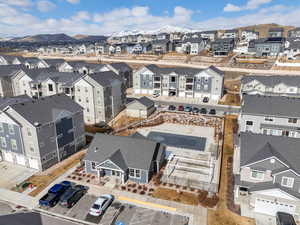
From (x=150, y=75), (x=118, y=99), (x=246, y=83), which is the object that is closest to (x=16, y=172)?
(x=118, y=99)

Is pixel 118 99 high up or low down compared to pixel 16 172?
up

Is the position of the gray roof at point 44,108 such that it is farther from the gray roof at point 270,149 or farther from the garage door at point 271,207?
the garage door at point 271,207

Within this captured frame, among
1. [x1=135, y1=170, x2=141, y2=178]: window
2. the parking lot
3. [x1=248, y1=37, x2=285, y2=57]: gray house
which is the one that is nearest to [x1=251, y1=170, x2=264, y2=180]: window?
the parking lot

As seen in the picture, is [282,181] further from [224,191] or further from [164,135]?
[164,135]

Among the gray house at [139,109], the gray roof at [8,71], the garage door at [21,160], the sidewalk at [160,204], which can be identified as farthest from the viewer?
the gray roof at [8,71]

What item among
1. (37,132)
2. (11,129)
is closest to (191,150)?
(37,132)

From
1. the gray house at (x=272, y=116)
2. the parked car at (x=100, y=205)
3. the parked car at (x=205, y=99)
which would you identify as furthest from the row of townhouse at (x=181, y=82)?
the parked car at (x=100, y=205)

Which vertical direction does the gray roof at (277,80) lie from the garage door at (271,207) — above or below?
above
